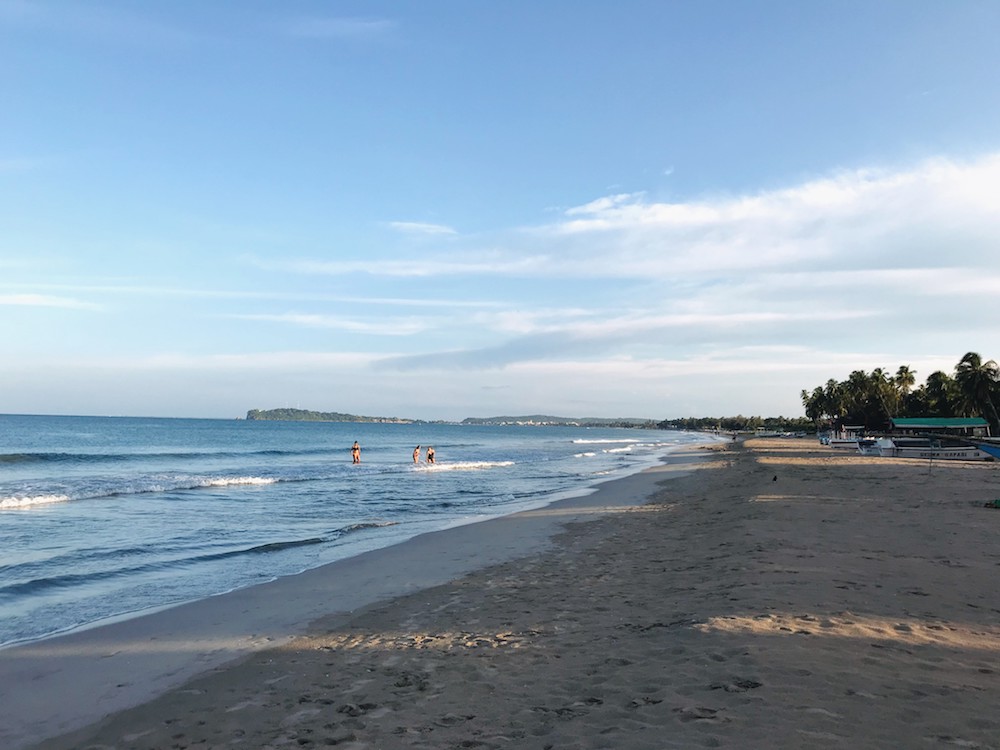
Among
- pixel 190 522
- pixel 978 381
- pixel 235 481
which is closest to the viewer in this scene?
pixel 190 522

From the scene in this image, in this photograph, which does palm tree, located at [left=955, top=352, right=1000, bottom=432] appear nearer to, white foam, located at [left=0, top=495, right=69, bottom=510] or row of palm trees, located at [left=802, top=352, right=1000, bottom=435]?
row of palm trees, located at [left=802, top=352, right=1000, bottom=435]

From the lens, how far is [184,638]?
328 inches

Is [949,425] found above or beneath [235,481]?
above

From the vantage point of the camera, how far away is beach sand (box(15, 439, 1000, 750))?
4.64 m

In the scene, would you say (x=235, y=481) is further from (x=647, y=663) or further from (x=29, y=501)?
(x=647, y=663)

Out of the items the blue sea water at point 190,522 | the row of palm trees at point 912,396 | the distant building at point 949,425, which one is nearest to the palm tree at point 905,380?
the row of palm trees at point 912,396

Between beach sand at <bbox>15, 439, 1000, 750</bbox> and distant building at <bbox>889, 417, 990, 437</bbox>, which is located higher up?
distant building at <bbox>889, 417, 990, 437</bbox>

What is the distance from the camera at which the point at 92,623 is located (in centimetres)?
911

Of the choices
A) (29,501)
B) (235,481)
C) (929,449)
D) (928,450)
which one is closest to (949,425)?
(928,450)

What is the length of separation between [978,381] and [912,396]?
29.5m

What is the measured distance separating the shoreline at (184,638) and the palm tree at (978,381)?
70.4 meters

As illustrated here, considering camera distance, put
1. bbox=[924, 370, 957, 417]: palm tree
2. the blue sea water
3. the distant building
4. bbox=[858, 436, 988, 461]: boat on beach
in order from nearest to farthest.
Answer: the blue sea water < bbox=[858, 436, 988, 461]: boat on beach < the distant building < bbox=[924, 370, 957, 417]: palm tree

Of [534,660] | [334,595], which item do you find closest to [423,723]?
[534,660]

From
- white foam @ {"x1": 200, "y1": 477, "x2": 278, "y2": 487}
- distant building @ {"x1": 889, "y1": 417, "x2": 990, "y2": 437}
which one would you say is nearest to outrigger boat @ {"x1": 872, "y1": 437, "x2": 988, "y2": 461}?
distant building @ {"x1": 889, "y1": 417, "x2": 990, "y2": 437}
